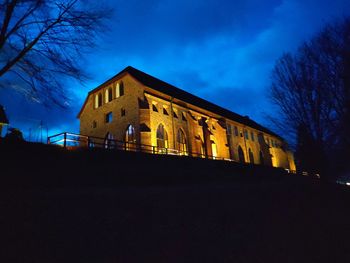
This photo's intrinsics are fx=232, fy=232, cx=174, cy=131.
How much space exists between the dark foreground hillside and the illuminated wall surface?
10.5 metres

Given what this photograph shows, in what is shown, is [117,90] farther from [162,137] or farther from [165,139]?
[165,139]

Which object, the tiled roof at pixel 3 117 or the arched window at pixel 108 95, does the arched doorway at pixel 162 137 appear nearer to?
the arched window at pixel 108 95

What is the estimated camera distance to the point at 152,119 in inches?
967

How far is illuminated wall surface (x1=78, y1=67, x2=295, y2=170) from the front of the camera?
953 inches

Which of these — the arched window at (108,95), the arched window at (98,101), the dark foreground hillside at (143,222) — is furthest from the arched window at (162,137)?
the dark foreground hillside at (143,222)

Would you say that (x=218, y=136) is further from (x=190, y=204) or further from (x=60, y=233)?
(x=60, y=233)

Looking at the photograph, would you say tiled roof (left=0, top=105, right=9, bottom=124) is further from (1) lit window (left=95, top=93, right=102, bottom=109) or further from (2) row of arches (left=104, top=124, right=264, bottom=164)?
(2) row of arches (left=104, top=124, right=264, bottom=164)

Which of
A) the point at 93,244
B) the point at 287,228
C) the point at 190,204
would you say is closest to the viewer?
the point at 93,244

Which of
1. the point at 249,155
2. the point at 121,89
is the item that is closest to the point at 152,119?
the point at 121,89

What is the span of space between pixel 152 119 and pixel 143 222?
18.5 meters

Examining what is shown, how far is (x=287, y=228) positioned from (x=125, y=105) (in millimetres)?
21348

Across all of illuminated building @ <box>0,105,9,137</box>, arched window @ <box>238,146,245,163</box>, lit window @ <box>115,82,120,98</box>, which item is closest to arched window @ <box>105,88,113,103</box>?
lit window @ <box>115,82,120,98</box>

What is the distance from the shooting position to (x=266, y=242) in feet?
19.8

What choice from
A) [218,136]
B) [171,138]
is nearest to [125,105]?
[171,138]
